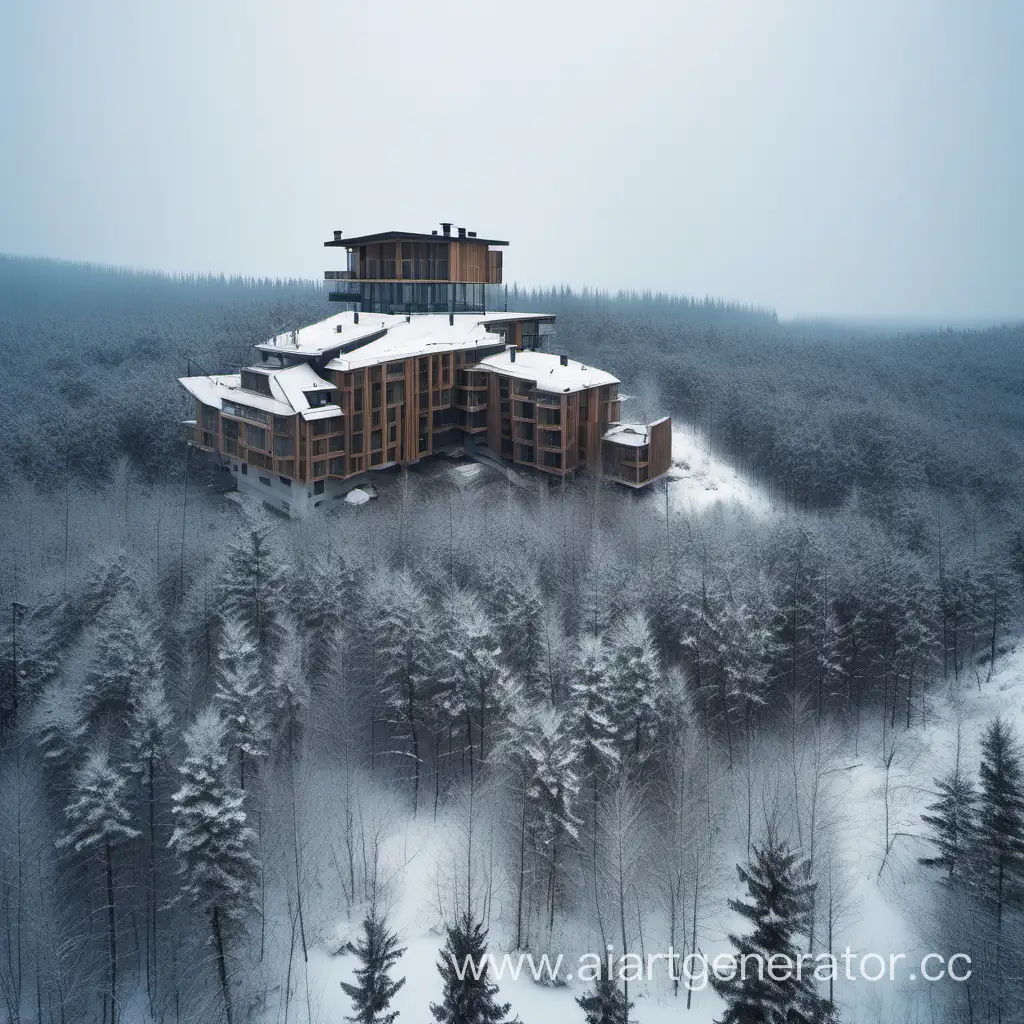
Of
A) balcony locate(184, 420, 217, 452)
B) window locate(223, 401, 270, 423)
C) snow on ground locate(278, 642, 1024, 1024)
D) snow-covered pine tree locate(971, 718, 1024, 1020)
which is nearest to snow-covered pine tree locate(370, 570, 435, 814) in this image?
snow on ground locate(278, 642, 1024, 1024)

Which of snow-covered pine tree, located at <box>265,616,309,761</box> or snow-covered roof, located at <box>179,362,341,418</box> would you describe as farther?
snow-covered roof, located at <box>179,362,341,418</box>

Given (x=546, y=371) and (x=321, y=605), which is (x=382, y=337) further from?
(x=321, y=605)

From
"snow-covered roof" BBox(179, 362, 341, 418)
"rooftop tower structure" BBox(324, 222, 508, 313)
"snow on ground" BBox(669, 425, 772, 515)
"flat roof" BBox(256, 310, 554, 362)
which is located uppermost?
"rooftop tower structure" BBox(324, 222, 508, 313)

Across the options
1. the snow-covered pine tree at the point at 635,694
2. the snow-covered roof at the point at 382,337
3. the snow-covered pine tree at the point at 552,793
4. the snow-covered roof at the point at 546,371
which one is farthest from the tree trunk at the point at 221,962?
the snow-covered roof at the point at 546,371

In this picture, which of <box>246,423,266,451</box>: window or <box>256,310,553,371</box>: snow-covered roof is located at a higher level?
<box>256,310,553,371</box>: snow-covered roof

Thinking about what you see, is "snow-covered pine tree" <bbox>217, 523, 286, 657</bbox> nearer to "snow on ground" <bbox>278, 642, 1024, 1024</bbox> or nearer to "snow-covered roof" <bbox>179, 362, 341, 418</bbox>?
"snow on ground" <bbox>278, 642, 1024, 1024</bbox>

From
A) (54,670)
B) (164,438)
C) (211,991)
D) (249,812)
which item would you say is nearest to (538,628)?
(249,812)

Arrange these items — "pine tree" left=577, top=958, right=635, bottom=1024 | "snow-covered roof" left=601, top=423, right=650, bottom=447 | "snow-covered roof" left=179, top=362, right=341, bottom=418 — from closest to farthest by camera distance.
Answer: "pine tree" left=577, top=958, right=635, bottom=1024
"snow-covered roof" left=179, top=362, right=341, bottom=418
"snow-covered roof" left=601, top=423, right=650, bottom=447
